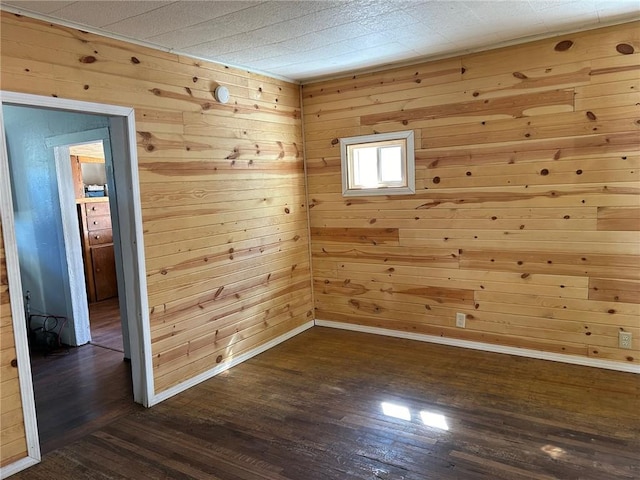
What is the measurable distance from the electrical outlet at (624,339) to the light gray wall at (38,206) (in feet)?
15.6

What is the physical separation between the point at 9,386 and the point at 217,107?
7.61 ft

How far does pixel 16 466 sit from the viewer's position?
2471 millimetres

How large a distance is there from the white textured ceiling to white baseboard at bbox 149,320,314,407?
2.40 m

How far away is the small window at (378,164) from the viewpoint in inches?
159

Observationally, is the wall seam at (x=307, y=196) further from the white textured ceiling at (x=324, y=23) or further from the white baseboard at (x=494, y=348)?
the white textured ceiling at (x=324, y=23)

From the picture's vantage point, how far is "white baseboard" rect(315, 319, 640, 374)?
11.1ft

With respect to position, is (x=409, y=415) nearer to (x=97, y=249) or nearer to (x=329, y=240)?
(x=329, y=240)

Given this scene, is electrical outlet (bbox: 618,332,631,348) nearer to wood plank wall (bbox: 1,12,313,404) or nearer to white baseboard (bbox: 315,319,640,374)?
white baseboard (bbox: 315,319,640,374)

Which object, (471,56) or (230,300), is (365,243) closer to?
(230,300)

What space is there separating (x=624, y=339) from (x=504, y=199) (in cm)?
131

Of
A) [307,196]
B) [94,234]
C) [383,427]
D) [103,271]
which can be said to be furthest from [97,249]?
[383,427]

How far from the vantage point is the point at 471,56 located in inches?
144

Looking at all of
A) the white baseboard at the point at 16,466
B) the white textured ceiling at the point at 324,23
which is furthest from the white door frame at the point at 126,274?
the white textured ceiling at the point at 324,23

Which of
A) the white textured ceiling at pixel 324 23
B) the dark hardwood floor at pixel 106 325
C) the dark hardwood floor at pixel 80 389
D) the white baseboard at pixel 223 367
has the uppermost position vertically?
the white textured ceiling at pixel 324 23
